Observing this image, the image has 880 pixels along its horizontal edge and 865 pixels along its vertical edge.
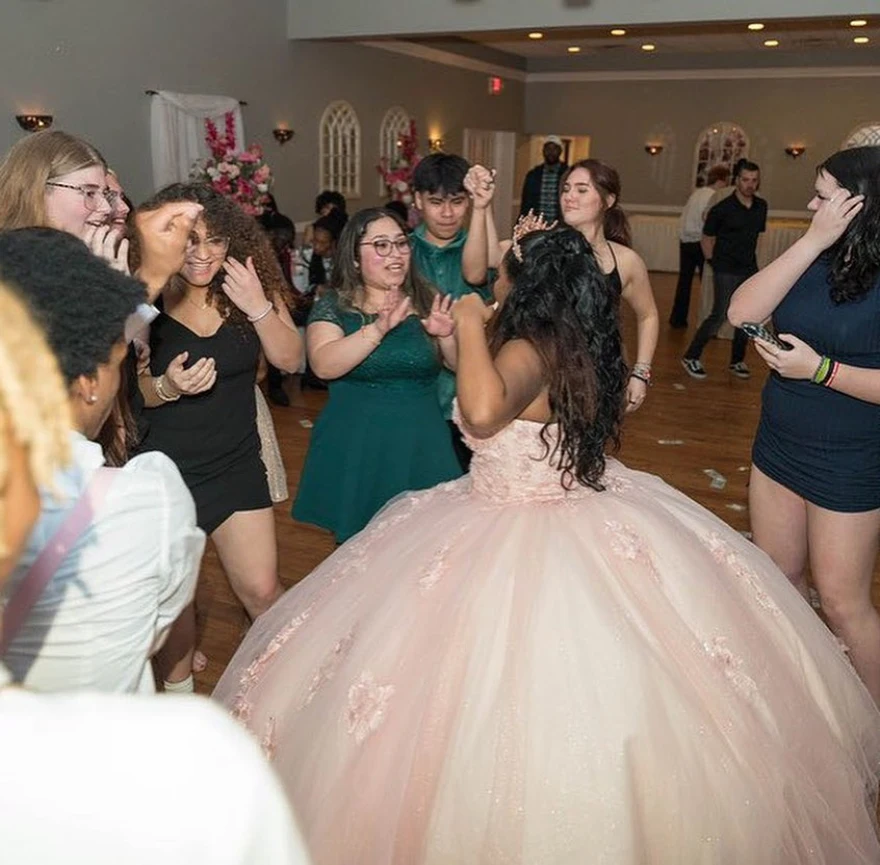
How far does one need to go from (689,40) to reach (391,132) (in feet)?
14.9

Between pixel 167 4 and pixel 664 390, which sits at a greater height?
pixel 167 4

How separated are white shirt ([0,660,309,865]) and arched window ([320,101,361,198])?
10.6 m

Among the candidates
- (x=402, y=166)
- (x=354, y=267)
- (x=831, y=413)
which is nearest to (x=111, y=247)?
(x=354, y=267)

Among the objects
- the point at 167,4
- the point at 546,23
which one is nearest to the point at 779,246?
the point at 546,23

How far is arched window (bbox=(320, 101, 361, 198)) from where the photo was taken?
10672 millimetres

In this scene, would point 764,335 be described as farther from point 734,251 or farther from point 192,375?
point 734,251

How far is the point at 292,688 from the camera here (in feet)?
6.56

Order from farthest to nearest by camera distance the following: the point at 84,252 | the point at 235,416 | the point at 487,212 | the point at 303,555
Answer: the point at 303,555 → the point at 487,212 → the point at 235,416 → the point at 84,252

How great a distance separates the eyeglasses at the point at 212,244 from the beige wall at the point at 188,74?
219 inches

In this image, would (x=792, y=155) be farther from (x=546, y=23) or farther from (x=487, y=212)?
(x=487, y=212)

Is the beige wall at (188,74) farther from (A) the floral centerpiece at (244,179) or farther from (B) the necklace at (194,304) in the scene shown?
(B) the necklace at (194,304)

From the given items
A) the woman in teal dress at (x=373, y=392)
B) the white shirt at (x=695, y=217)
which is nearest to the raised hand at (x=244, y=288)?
the woman in teal dress at (x=373, y=392)

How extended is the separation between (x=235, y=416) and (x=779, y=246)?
1244 centimetres

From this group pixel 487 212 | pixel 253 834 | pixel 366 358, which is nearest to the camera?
pixel 253 834
